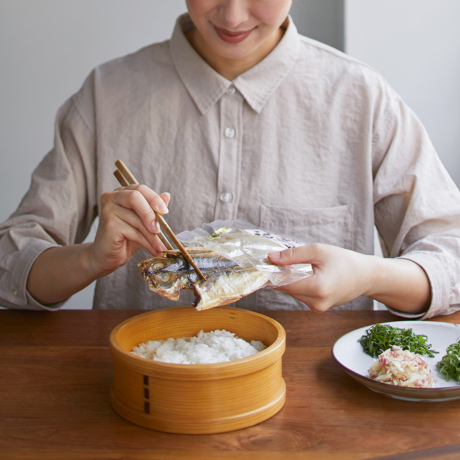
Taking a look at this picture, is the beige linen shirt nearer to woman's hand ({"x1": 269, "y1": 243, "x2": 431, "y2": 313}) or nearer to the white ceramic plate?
woman's hand ({"x1": 269, "y1": 243, "x2": 431, "y2": 313})

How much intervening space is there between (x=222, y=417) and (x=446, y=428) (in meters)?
0.35

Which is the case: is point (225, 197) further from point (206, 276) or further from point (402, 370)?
point (402, 370)

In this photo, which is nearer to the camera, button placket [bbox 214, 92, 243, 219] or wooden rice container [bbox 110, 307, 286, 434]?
wooden rice container [bbox 110, 307, 286, 434]

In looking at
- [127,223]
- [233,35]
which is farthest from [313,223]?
[127,223]

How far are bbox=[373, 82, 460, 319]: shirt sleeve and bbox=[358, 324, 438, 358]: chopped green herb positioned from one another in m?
0.27

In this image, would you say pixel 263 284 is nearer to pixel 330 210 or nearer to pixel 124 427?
pixel 124 427

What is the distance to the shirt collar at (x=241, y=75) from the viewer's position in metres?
1.62

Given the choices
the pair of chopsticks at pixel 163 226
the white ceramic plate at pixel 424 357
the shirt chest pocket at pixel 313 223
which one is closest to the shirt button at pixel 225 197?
the shirt chest pocket at pixel 313 223

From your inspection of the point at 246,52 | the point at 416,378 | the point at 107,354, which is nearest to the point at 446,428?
the point at 416,378

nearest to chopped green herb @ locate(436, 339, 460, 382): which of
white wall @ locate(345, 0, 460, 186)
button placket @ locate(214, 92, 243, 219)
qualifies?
button placket @ locate(214, 92, 243, 219)

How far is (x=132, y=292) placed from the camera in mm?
1733

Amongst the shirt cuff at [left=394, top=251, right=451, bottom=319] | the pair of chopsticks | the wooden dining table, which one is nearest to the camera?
the wooden dining table

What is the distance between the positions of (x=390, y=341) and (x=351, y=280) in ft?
0.50

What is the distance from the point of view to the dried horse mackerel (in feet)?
3.06
